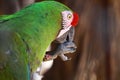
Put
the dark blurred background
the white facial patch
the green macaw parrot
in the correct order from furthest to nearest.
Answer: the dark blurred background, the white facial patch, the green macaw parrot

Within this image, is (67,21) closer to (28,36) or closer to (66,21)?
(66,21)

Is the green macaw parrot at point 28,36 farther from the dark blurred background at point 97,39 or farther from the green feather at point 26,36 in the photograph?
the dark blurred background at point 97,39

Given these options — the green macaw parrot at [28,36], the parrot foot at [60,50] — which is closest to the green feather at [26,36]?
the green macaw parrot at [28,36]

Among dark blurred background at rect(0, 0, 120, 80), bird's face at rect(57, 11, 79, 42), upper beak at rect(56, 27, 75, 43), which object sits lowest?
dark blurred background at rect(0, 0, 120, 80)

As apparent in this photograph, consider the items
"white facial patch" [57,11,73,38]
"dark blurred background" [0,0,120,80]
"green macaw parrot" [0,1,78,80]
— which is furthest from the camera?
"dark blurred background" [0,0,120,80]

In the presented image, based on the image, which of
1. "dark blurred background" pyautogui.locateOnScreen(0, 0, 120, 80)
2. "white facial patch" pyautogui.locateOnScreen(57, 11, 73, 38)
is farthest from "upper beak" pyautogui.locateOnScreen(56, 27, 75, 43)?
"dark blurred background" pyautogui.locateOnScreen(0, 0, 120, 80)

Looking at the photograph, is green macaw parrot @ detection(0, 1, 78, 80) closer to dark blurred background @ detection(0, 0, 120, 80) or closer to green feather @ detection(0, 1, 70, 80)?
green feather @ detection(0, 1, 70, 80)

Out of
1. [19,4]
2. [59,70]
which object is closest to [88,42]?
[59,70]

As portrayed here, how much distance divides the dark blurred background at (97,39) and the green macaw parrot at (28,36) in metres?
0.58

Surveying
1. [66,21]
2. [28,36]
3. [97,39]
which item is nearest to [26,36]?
[28,36]

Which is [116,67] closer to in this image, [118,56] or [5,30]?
[118,56]

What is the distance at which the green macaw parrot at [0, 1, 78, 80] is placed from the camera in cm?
104

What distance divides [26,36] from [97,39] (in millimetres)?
747

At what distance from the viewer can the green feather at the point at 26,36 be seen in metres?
1.04
